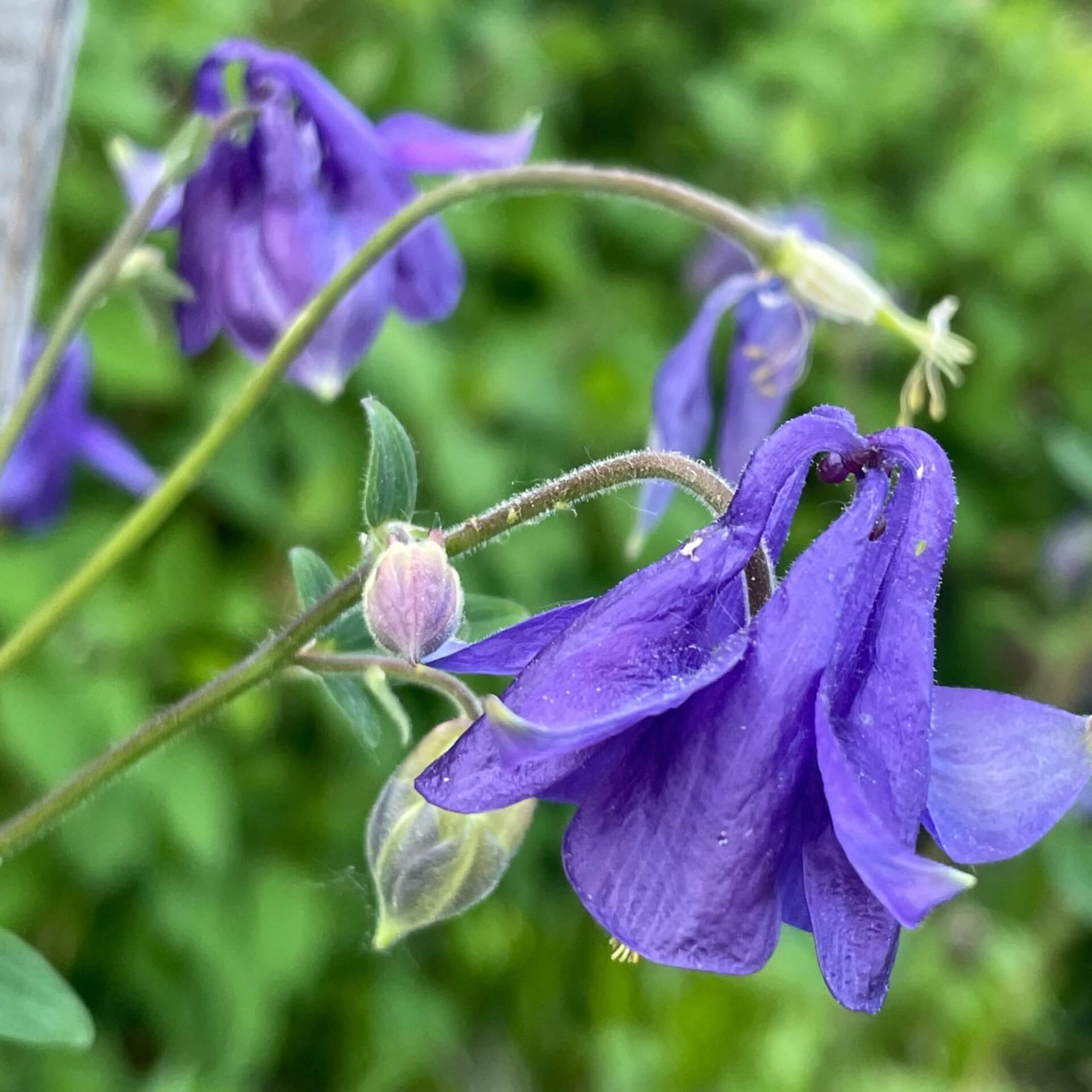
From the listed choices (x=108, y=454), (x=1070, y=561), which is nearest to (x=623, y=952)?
(x=108, y=454)

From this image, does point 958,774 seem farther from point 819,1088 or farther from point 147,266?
point 819,1088

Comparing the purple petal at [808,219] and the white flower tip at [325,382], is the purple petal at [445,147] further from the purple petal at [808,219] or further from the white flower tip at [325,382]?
the purple petal at [808,219]

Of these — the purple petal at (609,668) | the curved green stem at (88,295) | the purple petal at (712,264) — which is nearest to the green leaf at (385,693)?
the purple petal at (609,668)

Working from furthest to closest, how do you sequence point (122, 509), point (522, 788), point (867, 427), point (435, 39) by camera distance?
point (867, 427), point (435, 39), point (122, 509), point (522, 788)

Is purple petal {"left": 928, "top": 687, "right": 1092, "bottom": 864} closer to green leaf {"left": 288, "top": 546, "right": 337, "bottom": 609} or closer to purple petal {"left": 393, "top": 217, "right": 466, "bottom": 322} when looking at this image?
green leaf {"left": 288, "top": 546, "right": 337, "bottom": 609}

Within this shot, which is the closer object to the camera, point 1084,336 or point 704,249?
point 704,249

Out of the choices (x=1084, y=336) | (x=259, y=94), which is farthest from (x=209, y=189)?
(x=1084, y=336)
